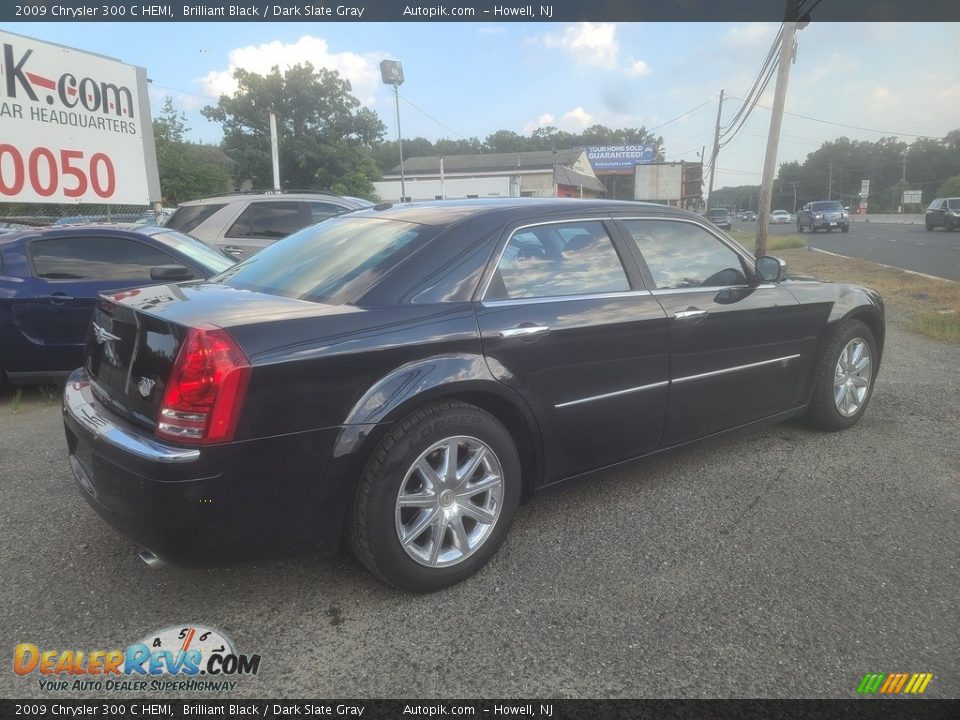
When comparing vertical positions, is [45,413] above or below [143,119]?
below

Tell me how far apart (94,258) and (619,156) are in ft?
240

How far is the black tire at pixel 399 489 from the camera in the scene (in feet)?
8.16

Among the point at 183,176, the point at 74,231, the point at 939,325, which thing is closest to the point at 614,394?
the point at 74,231

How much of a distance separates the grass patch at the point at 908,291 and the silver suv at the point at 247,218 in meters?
6.08

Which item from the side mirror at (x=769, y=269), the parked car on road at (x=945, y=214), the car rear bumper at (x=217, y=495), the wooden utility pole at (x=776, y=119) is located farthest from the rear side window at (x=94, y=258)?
the parked car on road at (x=945, y=214)

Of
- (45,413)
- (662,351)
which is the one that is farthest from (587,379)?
(45,413)

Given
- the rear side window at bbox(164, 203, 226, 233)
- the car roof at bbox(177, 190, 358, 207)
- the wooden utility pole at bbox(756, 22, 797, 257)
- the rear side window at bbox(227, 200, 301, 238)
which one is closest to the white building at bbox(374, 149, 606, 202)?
the wooden utility pole at bbox(756, 22, 797, 257)

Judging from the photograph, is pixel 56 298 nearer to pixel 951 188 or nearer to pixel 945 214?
pixel 945 214

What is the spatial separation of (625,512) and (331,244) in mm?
1977

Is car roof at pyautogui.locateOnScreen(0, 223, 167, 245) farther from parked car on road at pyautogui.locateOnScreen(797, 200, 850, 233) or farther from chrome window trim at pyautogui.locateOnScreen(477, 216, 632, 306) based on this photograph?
parked car on road at pyautogui.locateOnScreen(797, 200, 850, 233)

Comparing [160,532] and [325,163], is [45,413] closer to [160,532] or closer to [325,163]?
[160,532]

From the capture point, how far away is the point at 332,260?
307cm

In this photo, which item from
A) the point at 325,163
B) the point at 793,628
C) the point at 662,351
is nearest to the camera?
the point at 793,628

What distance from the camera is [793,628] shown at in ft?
8.06
